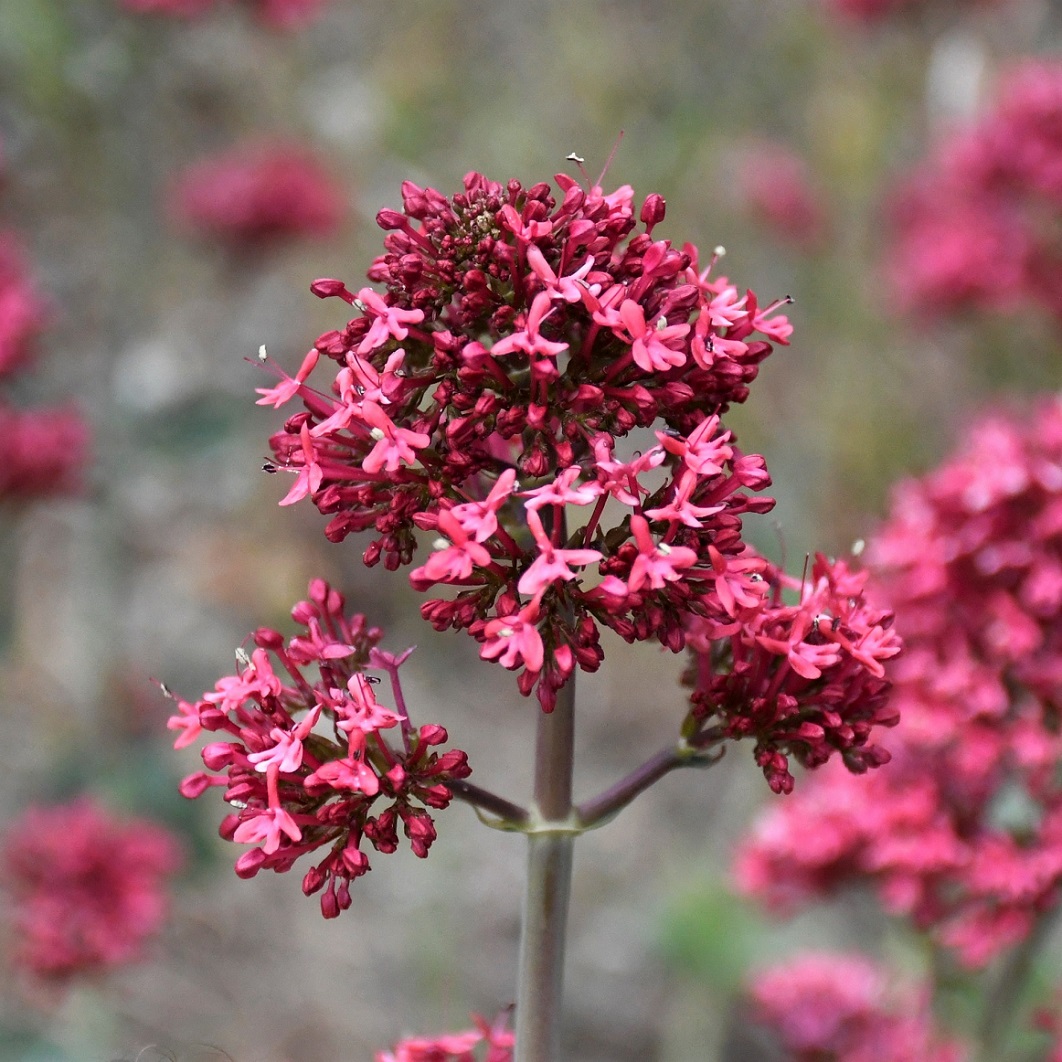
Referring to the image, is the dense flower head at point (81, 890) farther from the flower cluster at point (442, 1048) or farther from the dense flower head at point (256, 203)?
the dense flower head at point (256, 203)

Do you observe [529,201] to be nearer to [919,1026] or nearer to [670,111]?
[919,1026]

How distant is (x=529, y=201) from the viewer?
3.87 feet

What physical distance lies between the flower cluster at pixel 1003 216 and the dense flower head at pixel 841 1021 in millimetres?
2017

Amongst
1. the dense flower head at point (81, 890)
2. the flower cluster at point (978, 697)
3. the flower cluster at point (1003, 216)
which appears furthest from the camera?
the flower cluster at point (1003, 216)

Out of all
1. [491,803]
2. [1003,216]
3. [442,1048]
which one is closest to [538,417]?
[491,803]

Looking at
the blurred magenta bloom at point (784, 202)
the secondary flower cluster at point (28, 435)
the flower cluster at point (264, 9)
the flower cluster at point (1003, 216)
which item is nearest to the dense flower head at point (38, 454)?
the secondary flower cluster at point (28, 435)

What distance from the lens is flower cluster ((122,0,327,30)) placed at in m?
3.43

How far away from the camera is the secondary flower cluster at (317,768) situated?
111cm

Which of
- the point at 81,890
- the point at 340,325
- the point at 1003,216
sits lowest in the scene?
the point at 81,890

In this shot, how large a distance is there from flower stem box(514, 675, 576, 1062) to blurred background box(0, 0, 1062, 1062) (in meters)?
1.53

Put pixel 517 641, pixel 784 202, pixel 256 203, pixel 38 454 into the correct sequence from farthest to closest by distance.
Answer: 1. pixel 784 202
2. pixel 256 203
3. pixel 38 454
4. pixel 517 641

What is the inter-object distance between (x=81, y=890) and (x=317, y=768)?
5.62ft

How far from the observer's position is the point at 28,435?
10.4 feet

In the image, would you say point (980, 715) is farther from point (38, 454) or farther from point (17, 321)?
point (17, 321)
